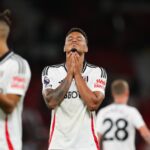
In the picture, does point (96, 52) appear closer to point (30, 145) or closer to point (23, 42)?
point (23, 42)

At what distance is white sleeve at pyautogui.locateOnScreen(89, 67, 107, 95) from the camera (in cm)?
765

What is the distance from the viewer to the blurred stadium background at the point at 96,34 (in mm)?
19906

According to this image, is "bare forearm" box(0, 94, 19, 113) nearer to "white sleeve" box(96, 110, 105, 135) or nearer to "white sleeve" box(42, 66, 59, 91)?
"white sleeve" box(42, 66, 59, 91)

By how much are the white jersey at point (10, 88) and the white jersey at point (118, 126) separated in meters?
3.45

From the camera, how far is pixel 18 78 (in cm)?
679

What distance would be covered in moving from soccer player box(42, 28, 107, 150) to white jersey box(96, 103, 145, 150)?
2.51 metres

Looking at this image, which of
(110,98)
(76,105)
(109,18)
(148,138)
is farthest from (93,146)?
(109,18)

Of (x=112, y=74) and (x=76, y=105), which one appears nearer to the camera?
(x=76, y=105)

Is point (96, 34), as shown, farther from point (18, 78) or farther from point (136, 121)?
point (18, 78)

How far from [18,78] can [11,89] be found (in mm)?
124

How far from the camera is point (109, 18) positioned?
21438 mm

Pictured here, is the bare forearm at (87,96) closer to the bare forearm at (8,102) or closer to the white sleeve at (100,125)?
the bare forearm at (8,102)

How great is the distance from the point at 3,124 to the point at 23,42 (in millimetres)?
13497

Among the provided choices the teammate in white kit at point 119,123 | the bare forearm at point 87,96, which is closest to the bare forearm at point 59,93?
the bare forearm at point 87,96
